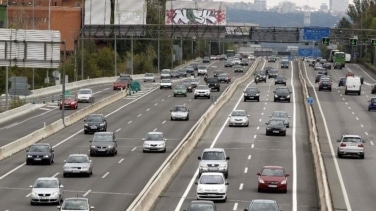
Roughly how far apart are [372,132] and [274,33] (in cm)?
7304

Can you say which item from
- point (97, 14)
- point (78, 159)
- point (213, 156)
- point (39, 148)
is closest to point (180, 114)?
point (39, 148)

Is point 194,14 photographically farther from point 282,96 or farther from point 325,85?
point 282,96

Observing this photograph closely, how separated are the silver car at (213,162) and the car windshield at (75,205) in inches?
663

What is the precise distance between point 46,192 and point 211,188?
680 centimetres

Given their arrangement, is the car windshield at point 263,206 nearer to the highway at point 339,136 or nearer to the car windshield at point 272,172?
the highway at point 339,136

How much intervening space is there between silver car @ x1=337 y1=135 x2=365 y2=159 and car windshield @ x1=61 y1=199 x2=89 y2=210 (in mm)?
28611

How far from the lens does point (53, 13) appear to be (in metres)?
192

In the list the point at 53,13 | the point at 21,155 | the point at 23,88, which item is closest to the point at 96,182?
the point at 21,155

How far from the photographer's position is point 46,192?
46.1 m

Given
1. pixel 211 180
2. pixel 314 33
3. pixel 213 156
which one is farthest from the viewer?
pixel 314 33

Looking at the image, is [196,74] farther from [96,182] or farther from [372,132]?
[96,182]

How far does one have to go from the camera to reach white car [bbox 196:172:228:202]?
48028 millimetres

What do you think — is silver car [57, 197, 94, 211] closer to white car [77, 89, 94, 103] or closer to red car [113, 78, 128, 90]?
white car [77, 89, 94, 103]

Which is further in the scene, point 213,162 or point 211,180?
point 213,162
